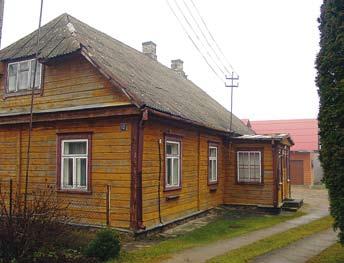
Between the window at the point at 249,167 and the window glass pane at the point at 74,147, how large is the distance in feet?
26.3

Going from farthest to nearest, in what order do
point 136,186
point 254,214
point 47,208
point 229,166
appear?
point 229,166, point 254,214, point 136,186, point 47,208

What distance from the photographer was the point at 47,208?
8008mm

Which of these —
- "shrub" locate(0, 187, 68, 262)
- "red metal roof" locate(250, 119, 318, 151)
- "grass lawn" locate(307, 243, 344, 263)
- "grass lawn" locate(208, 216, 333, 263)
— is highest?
"red metal roof" locate(250, 119, 318, 151)

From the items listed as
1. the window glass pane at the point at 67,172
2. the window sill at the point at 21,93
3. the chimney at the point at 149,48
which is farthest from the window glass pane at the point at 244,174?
the window sill at the point at 21,93

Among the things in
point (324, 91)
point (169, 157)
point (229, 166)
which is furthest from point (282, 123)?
point (324, 91)

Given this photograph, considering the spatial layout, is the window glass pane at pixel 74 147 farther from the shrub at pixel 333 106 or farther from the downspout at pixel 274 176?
the downspout at pixel 274 176

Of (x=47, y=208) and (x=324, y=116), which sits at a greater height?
(x=324, y=116)

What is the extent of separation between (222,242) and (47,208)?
4681 mm

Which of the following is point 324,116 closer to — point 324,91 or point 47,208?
point 324,91

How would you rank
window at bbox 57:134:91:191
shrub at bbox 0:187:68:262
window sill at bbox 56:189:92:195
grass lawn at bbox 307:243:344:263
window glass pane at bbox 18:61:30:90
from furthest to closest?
window glass pane at bbox 18:61:30:90 → window at bbox 57:134:91:191 → window sill at bbox 56:189:92:195 → grass lawn at bbox 307:243:344:263 → shrub at bbox 0:187:68:262

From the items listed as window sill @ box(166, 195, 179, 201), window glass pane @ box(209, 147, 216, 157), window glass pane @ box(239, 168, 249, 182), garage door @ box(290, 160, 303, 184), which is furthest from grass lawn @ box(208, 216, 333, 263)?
garage door @ box(290, 160, 303, 184)

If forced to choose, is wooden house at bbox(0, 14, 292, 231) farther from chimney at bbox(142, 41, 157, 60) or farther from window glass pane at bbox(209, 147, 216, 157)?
Result: chimney at bbox(142, 41, 157, 60)

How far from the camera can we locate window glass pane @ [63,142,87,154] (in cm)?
1210

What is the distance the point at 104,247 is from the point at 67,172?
4.30 m
